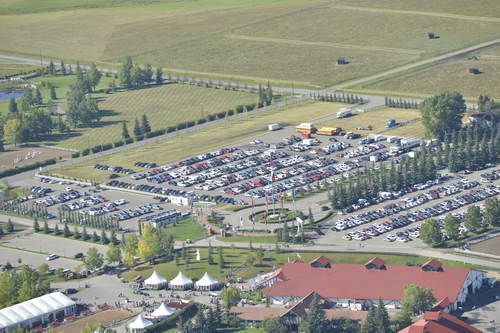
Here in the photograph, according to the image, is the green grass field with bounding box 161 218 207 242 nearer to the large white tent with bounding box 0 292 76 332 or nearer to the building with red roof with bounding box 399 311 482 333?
the large white tent with bounding box 0 292 76 332

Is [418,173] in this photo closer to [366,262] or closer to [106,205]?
[366,262]

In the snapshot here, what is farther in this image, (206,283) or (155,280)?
(155,280)

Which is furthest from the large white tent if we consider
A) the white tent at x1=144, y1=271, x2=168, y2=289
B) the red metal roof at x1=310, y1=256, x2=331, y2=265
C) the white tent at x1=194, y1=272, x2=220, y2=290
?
the red metal roof at x1=310, y1=256, x2=331, y2=265

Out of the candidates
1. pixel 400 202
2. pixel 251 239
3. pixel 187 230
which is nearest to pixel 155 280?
pixel 251 239

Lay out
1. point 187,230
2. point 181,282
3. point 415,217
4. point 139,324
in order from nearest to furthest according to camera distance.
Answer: point 139,324
point 181,282
point 415,217
point 187,230

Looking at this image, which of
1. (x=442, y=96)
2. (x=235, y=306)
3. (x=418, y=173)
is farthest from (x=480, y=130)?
(x=235, y=306)

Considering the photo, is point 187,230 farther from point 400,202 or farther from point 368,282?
point 368,282
